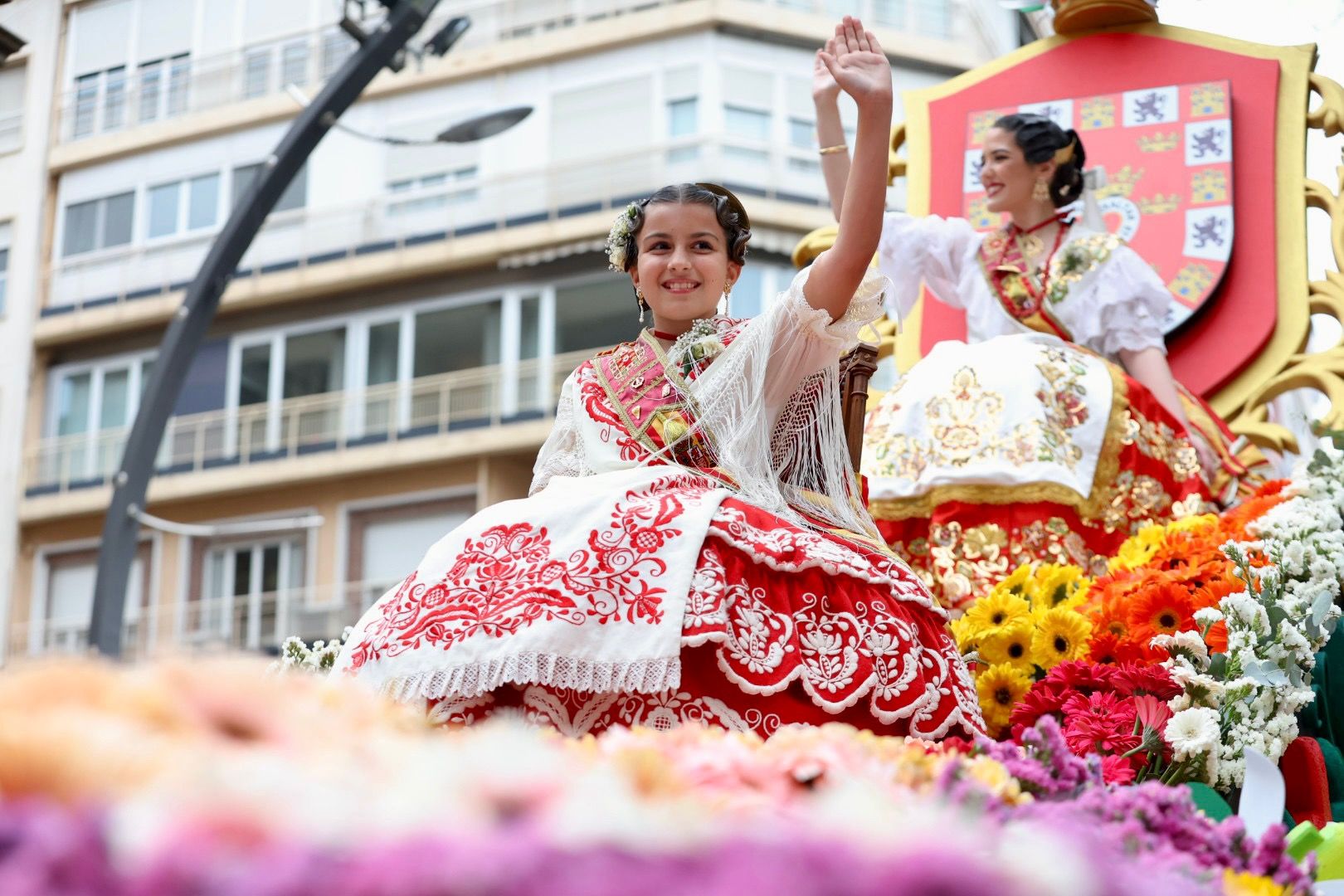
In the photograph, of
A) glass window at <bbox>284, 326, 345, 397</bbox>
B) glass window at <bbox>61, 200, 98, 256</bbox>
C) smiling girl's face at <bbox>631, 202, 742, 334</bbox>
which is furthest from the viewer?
glass window at <bbox>61, 200, 98, 256</bbox>

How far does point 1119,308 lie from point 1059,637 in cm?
197

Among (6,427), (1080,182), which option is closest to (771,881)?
(1080,182)

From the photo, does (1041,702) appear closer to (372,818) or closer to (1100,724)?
(1100,724)

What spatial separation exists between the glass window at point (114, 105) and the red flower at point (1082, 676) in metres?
21.0

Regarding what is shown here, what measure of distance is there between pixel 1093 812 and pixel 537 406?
1872 centimetres

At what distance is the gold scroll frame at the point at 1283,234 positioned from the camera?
20.4 feet

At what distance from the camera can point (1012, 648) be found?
4.05 meters

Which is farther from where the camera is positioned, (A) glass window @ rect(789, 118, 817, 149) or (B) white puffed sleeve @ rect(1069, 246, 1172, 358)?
(A) glass window @ rect(789, 118, 817, 149)

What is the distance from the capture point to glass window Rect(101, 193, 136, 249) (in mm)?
22562

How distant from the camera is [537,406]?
2020cm

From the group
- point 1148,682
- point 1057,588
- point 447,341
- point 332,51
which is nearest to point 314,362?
point 447,341

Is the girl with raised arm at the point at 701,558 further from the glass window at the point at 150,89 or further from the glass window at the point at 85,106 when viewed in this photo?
the glass window at the point at 85,106

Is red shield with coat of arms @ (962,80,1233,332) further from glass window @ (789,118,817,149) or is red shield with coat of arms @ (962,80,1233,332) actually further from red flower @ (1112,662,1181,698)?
glass window @ (789,118,817,149)

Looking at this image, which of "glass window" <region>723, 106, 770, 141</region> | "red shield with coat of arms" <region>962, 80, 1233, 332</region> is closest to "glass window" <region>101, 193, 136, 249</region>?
"glass window" <region>723, 106, 770, 141</region>
